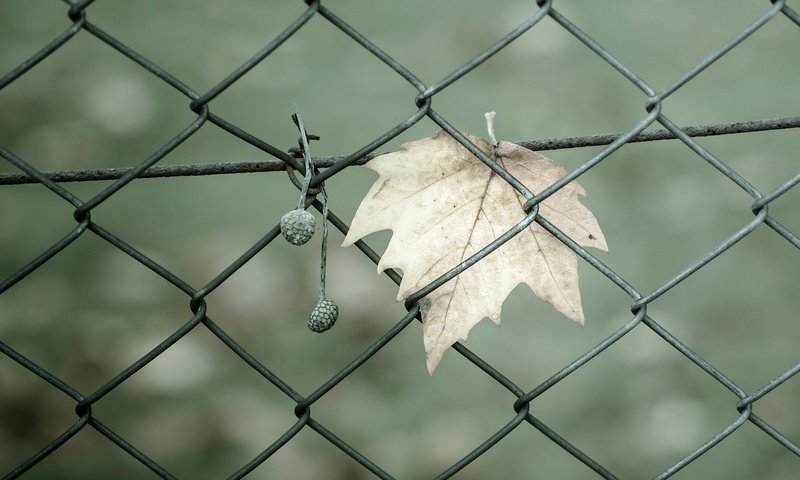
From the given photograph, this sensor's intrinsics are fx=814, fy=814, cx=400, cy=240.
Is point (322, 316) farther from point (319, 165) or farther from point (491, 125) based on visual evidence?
point (491, 125)

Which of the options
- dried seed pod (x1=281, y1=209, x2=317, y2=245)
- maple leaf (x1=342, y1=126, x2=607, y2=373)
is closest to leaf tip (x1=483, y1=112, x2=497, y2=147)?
maple leaf (x1=342, y1=126, x2=607, y2=373)

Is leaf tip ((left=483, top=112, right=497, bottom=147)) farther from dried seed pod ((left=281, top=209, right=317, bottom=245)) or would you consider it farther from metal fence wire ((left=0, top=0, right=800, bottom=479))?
dried seed pod ((left=281, top=209, right=317, bottom=245))

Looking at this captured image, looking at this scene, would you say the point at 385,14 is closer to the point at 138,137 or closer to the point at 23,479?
the point at 138,137

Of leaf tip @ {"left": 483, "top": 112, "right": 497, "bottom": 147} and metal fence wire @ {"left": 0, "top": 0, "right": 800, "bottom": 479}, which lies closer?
metal fence wire @ {"left": 0, "top": 0, "right": 800, "bottom": 479}

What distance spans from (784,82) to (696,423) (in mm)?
1631

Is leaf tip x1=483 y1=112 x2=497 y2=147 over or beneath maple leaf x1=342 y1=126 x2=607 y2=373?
over

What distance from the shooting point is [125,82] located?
9.78ft

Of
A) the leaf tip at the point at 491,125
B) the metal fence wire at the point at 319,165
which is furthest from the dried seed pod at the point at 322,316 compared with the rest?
the leaf tip at the point at 491,125

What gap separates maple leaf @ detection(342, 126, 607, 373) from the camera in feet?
3.23

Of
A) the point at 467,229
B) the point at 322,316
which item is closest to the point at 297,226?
the point at 322,316

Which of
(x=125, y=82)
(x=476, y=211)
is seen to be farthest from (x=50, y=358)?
(x=476, y=211)

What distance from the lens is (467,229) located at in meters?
1.03

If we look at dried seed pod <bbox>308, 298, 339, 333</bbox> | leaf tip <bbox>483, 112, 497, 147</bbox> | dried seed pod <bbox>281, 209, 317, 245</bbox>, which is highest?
leaf tip <bbox>483, 112, 497, 147</bbox>

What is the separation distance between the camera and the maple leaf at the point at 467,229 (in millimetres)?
985
